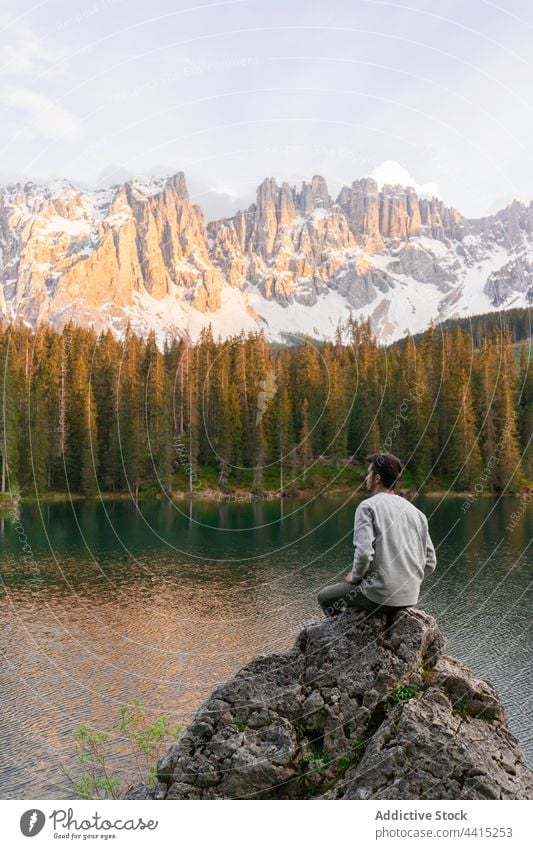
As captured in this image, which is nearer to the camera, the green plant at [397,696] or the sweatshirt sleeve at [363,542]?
the sweatshirt sleeve at [363,542]

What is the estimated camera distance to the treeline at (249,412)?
7162cm

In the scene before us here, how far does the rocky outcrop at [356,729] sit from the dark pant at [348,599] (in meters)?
0.15

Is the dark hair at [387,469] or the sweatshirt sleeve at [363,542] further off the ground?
the dark hair at [387,469]

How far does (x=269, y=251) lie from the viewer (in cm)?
4803

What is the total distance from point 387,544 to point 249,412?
76.5 metres

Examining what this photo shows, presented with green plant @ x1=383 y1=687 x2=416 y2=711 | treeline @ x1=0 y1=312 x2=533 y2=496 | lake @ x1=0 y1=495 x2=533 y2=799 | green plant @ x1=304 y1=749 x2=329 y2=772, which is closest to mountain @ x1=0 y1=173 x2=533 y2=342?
treeline @ x1=0 y1=312 x2=533 y2=496

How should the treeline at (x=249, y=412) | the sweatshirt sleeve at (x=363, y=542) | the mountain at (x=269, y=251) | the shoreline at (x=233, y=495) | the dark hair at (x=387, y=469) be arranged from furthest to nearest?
1. the treeline at (x=249, y=412)
2. the shoreline at (x=233, y=495)
3. the mountain at (x=269, y=251)
4. the dark hair at (x=387, y=469)
5. the sweatshirt sleeve at (x=363, y=542)

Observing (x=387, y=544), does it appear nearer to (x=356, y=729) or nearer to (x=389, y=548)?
(x=389, y=548)

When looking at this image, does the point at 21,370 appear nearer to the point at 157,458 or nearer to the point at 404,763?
the point at 157,458

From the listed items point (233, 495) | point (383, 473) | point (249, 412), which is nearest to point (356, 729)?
point (383, 473)

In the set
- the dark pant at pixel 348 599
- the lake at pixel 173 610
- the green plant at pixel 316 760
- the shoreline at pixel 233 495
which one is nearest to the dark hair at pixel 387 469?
the dark pant at pixel 348 599

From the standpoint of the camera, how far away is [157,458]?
75438 mm

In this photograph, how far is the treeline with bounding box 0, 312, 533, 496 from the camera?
7162 cm

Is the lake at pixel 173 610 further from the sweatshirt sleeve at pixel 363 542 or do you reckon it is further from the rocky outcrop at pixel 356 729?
the sweatshirt sleeve at pixel 363 542
